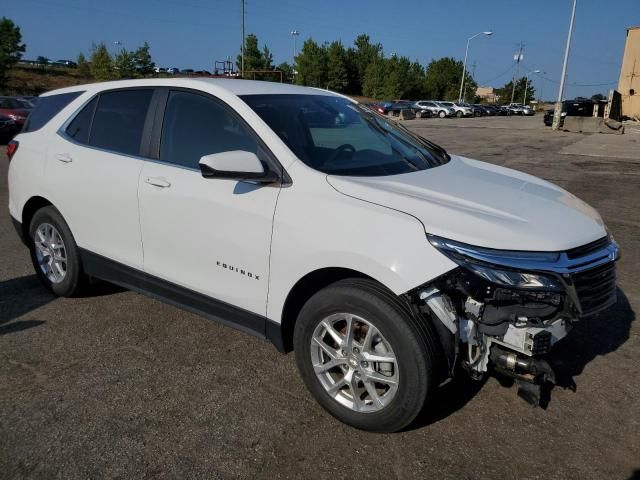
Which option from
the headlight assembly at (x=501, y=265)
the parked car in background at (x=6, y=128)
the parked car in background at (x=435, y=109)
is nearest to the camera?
the headlight assembly at (x=501, y=265)

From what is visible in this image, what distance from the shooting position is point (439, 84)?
93500mm

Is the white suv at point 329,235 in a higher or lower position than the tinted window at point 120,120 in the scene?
lower

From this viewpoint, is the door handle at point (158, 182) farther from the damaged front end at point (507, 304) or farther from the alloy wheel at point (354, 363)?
the damaged front end at point (507, 304)

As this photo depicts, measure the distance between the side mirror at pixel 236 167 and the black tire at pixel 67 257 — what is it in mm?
1883

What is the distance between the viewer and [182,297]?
11.2 ft

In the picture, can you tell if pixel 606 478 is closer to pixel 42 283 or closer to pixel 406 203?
pixel 406 203

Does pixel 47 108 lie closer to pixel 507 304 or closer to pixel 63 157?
pixel 63 157

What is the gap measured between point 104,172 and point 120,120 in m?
0.41

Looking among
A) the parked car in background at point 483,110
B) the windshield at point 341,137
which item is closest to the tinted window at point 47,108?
the windshield at point 341,137

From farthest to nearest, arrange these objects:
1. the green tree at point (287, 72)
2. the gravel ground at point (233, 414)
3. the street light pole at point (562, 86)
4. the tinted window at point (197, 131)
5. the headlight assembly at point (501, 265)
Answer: the green tree at point (287, 72) → the street light pole at point (562, 86) → the tinted window at point (197, 131) → the gravel ground at point (233, 414) → the headlight assembly at point (501, 265)

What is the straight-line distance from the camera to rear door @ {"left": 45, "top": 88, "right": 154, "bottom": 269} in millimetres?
3596

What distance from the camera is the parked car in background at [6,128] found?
16.8m

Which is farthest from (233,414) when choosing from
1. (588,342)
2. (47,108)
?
(47,108)

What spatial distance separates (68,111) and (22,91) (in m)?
60.5
